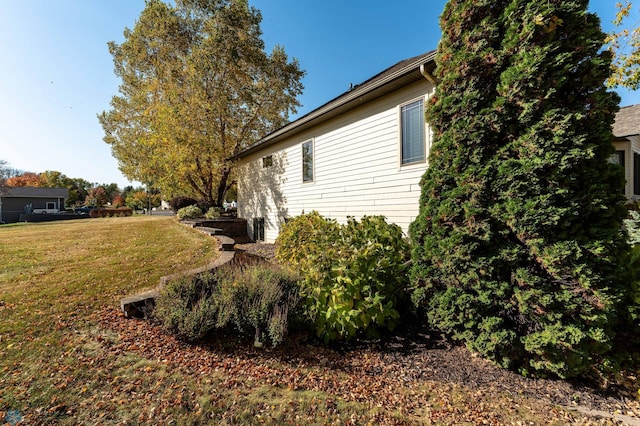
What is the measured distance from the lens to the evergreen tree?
273 cm

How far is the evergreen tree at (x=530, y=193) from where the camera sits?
2.73 meters

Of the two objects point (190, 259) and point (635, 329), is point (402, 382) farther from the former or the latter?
point (190, 259)

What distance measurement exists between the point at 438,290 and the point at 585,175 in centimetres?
205

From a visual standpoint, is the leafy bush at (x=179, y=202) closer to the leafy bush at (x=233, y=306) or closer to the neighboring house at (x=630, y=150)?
the leafy bush at (x=233, y=306)

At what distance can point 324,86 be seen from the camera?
45.4 feet

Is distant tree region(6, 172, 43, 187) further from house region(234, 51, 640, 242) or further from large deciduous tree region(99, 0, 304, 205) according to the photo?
house region(234, 51, 640, 242)

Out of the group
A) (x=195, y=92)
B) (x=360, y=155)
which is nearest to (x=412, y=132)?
(x=360, y=155)

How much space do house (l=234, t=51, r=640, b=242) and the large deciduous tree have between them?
2.70 m

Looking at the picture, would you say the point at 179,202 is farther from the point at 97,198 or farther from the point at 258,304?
the point at 97,198

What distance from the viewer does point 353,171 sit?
7.51 metres

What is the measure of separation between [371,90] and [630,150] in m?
11.4

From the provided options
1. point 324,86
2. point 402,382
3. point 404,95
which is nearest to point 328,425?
point 402,382

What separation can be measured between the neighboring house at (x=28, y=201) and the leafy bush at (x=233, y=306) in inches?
1723

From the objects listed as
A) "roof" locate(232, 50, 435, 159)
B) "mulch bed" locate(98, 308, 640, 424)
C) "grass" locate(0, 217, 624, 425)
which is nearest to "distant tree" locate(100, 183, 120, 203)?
"roof" locate(232, 50, 435, 159)
